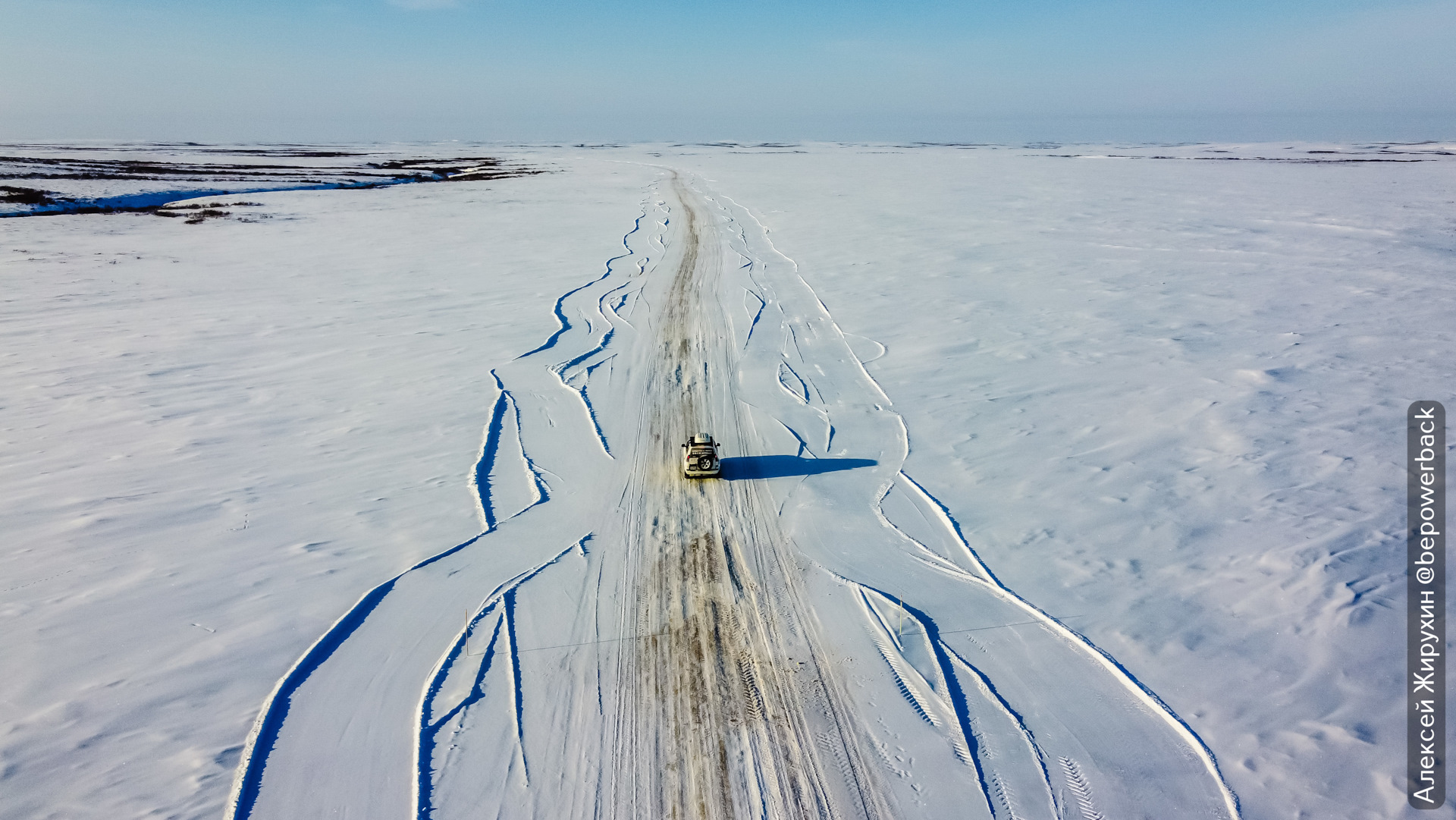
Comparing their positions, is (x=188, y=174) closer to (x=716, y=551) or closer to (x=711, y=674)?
(x=716, y=551)

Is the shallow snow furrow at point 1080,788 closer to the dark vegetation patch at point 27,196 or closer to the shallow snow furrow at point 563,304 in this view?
the shallow snow furrow at point 563,304

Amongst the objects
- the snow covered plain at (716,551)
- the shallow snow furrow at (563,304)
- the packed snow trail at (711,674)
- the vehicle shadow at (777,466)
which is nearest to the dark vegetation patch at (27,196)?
the snow covered plain at (716,551)

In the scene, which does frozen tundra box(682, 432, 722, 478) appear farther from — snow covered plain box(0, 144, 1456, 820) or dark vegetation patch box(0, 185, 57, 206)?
dark vegetation patch box(0, 185, 57, 206)

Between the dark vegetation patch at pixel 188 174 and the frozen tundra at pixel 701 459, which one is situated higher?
the dark vegetation patch at pixel 188 174

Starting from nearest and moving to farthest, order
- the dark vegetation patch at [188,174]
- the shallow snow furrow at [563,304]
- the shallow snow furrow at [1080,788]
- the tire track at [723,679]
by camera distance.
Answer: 1. the shallow snow furrow at [1080,788]
2. the tire track at [723,679]
3. the shallow snow furrow at [563,304]
4. the dark vegetation patch at [188,174]

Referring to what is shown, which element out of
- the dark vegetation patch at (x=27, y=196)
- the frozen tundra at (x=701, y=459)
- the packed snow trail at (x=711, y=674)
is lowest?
the packed snow trail at (x=711, y=674)

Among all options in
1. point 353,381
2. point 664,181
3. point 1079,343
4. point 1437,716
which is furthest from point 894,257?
point 664,181

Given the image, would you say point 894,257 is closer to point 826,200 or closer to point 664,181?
point 826,200
